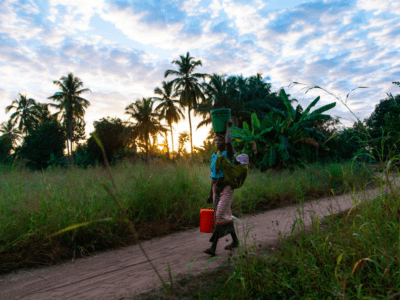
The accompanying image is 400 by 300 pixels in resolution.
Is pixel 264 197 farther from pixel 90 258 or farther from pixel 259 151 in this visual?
pixel 259 151

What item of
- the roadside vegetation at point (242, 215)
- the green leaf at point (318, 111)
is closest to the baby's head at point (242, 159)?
the roadside vegetation at point (242, 215)

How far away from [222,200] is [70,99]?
3721cm

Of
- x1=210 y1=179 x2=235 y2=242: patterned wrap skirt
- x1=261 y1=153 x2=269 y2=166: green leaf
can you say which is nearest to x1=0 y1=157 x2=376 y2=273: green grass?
x1=210 y1=179 x2=235 y2=242: patterned wrap skirt

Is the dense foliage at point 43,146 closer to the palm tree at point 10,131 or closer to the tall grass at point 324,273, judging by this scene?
the palm tree at point 10,131

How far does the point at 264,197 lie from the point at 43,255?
17.0ft

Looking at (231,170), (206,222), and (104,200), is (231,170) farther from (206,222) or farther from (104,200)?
(104,200)

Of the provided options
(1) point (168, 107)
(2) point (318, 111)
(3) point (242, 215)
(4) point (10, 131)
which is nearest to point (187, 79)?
(1) point (168, 107)

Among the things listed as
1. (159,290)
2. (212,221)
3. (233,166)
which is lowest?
(159,290)

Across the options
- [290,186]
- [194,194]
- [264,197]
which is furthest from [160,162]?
[290,186]

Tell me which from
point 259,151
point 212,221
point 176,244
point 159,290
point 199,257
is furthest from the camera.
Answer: point 259,151

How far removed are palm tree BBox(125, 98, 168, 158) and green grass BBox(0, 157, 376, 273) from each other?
91.6 feet

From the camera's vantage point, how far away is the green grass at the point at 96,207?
350cm

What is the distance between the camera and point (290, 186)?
25.8 ft

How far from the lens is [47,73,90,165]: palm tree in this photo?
34.8 metres
